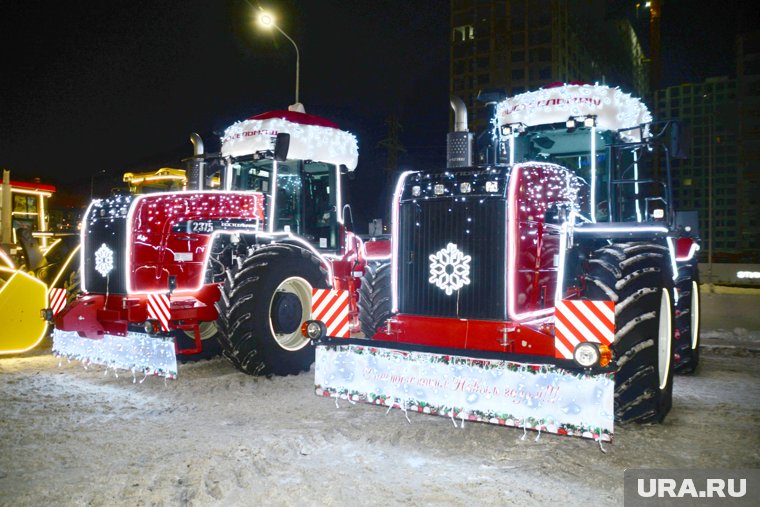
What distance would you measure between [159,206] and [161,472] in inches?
146

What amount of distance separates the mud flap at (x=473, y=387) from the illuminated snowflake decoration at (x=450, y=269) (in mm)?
854

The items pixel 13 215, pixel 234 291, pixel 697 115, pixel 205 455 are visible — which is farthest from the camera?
pixel 697 115

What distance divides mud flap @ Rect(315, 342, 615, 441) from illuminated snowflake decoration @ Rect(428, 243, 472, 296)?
854 millimetres

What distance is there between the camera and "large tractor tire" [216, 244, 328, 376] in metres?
6.57

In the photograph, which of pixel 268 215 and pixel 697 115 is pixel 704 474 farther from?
pixel 697 115

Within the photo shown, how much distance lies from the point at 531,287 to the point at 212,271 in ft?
12.6

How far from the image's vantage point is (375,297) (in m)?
6.45

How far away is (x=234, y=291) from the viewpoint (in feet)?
21.5

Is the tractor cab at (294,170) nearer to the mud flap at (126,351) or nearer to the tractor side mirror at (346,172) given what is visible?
the tractor side mirror at (346,172)

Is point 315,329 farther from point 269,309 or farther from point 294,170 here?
point 294,170

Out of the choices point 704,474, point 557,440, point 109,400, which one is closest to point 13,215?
point 109,400

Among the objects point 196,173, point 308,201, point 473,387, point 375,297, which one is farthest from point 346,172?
point 473,387

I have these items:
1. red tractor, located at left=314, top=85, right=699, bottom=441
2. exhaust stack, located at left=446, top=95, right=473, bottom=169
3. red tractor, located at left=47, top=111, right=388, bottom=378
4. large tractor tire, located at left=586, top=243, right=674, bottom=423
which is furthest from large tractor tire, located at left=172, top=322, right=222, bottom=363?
large tractor tire, located at left=586, top=243, right=674, bottom=423

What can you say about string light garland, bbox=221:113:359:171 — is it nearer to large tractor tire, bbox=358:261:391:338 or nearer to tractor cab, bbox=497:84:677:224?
large tractor tire, bbox=358:261:391:338
